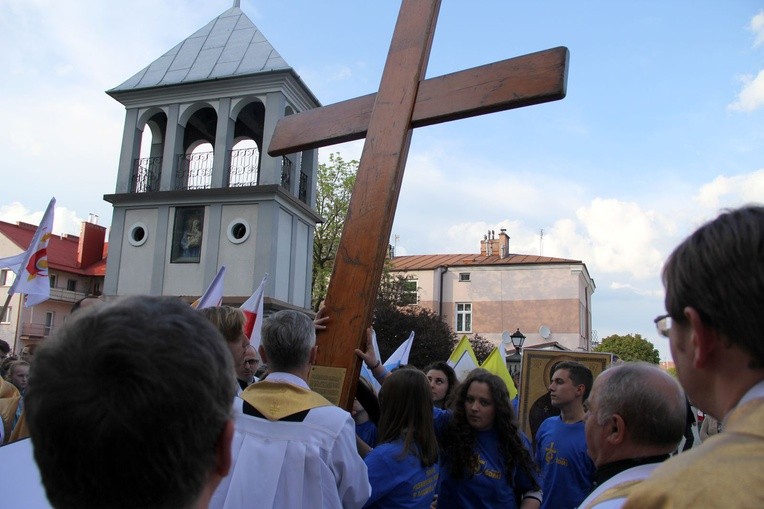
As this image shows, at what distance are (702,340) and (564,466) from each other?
3.38 metres

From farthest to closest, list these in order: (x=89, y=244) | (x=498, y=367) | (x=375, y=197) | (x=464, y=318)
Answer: (x=464, y=318) < (x=89, y=244) < (x=498, y=367) < (x=375, y=197)

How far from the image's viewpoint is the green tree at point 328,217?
93.2 ft

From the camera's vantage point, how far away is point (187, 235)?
18781 mm

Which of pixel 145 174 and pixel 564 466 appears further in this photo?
pixel 145 174

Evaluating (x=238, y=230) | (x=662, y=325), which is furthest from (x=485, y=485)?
(x=238, y=230)

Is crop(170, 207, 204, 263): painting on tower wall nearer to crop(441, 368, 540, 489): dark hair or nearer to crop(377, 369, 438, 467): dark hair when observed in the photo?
crop(441, 368, 540, 489): dark hair

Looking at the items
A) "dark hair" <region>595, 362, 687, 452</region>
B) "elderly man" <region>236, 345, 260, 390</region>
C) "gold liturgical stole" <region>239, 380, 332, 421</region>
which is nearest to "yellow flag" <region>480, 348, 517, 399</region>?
"elderly man" <region>236, 345, 260, 390</region>

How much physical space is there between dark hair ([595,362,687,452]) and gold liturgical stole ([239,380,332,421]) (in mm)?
1099

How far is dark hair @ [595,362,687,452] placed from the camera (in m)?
2.06

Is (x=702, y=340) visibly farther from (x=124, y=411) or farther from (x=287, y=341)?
(x=287, y=341)

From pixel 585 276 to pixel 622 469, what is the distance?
4742cm

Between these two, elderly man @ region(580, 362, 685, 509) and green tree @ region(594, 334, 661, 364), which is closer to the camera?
elderly man @ region(580, 362, 685, 509)

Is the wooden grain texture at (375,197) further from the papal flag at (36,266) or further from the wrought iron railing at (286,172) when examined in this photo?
the wrought iron railing at (286,172)

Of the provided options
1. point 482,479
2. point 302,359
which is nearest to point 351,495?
point 302,359
